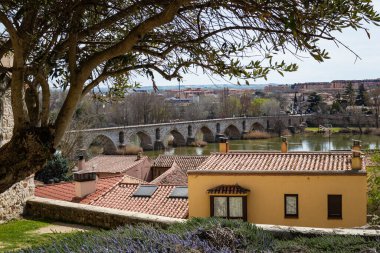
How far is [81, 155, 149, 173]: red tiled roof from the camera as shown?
21.4 metres

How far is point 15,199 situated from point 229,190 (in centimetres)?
548

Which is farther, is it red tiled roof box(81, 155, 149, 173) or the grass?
red tiled roof box(81, 155, 149, 173)

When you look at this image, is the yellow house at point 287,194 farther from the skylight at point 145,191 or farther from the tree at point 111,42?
the tree at point 111,42

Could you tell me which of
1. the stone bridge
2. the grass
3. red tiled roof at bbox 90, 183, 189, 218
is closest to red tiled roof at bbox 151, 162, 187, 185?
red tiled roof at bbox 90, 183, 189, 218

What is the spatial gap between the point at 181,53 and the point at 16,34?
1.51 meters

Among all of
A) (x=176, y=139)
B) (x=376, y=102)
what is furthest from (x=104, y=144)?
(x=376, y=102)

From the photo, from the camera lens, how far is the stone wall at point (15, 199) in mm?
7695

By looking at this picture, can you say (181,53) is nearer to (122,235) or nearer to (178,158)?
(122,235)

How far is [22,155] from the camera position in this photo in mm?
3453

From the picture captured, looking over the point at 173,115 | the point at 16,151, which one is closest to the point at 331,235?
the point at 16,151

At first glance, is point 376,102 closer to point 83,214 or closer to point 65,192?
point 65,192

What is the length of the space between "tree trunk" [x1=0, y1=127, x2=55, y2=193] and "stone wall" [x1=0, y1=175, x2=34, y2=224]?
439 cm

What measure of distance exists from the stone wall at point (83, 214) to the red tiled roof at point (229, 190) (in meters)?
4.80

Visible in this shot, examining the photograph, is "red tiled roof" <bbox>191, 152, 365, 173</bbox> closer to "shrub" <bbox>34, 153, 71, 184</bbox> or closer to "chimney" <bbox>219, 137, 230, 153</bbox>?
"chimney" <bbox>219, 137, 230, 153</bbox>
